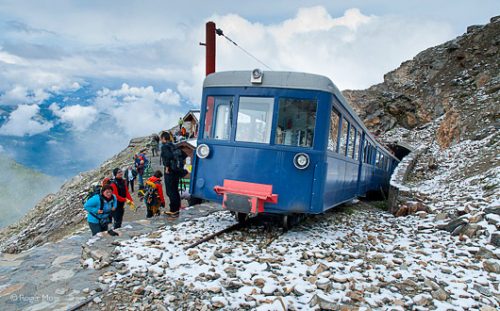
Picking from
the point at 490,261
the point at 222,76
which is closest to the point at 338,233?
the point at 490,261

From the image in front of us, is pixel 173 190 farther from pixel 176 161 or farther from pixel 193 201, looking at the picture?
pixel 193 201

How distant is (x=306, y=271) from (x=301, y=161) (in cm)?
214

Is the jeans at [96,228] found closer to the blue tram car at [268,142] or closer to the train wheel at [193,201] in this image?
the blue tram car at [268,142]

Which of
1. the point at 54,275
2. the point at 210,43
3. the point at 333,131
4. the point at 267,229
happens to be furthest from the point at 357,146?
the point at 54,275

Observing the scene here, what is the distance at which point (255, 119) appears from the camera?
22.8 feet

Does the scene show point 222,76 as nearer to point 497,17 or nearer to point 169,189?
point 169,189

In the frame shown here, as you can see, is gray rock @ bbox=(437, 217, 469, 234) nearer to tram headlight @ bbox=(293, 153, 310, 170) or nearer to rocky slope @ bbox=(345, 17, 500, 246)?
rocky slope @ bbox=(345, 17, 500, 246)

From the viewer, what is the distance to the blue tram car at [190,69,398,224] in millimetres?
6676

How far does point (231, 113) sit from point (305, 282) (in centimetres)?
351

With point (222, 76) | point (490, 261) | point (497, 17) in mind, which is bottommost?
point (490, 261)

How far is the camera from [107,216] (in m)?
7.23

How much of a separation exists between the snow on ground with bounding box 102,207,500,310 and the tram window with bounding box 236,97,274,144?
5.92ft

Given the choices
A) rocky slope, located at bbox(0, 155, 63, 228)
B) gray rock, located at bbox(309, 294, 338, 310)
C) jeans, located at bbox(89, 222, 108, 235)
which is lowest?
rocky slope, located at bbox(0, 155, 63, 228)

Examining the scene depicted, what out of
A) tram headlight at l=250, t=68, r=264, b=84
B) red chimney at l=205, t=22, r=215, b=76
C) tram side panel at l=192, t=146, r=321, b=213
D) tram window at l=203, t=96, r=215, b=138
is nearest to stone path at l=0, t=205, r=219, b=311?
tram side panel at l=192, t=146, r=321, b=213
